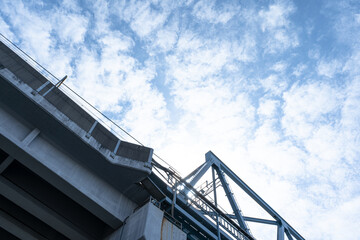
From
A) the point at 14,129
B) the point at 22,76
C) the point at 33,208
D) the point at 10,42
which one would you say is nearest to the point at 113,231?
the point at 33,208

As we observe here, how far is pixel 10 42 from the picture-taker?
12.1 meters

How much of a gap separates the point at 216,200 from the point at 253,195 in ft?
19.2

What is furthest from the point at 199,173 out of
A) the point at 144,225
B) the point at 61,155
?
the point at 61,155

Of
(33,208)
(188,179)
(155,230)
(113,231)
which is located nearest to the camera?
(155,230)

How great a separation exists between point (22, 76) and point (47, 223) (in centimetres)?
607

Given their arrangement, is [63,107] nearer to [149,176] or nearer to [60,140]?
[60,140]

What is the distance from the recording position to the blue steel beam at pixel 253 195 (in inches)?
749

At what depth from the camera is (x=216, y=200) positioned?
16.4m

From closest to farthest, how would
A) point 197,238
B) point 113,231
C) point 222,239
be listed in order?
point 113,231, point 197,238, point 222,239

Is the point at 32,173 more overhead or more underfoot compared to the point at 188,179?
more underfoot

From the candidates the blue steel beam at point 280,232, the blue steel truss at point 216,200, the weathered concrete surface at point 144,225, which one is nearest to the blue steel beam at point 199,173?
the blue steel truss at point 216,200

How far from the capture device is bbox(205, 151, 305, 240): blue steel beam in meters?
19.0

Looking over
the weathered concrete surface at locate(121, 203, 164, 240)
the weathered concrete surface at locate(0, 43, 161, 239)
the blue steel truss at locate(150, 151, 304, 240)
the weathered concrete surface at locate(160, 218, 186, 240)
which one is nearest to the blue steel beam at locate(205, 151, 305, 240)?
the blue steel truss at locate(150, 151, 304, 240)

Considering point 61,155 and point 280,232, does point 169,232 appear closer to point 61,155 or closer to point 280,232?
point 61,155
